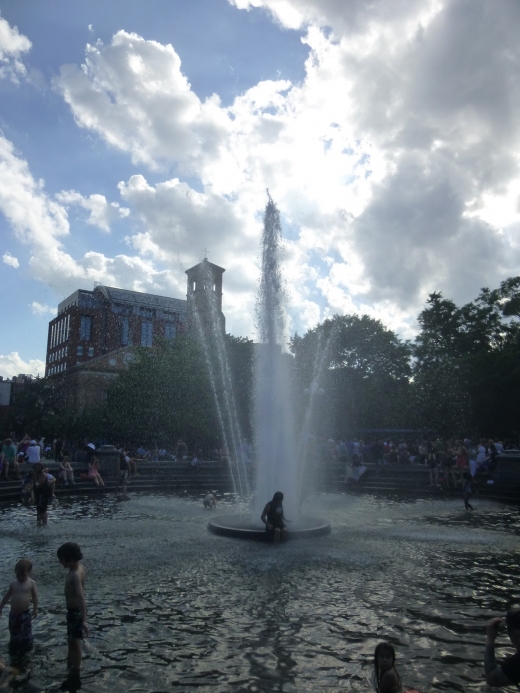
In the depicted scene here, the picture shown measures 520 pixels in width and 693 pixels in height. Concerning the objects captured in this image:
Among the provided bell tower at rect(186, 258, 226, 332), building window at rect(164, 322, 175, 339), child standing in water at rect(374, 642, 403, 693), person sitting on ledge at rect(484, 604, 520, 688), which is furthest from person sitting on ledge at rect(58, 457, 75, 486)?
building window at rect(164, 322, 175, 339)

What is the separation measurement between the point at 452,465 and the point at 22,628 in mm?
20456

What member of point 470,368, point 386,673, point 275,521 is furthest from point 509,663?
point 470,368

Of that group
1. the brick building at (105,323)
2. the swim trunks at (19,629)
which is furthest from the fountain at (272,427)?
the brick building at (105,323)

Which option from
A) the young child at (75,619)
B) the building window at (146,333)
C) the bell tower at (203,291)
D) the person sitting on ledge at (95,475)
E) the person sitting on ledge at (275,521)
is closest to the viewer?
the young child at (75,619)

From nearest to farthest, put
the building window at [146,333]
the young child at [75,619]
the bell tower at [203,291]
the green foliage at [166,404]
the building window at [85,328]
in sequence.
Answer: the young child at [75,619] → the green foliage at [166,404] → the bell tower at [203,291] → the building window at [85,328] → the building window at [146,333]

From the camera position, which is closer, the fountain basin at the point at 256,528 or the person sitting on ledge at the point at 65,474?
the fountain basin at the point at 256,528

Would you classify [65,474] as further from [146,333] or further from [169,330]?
[169,330]

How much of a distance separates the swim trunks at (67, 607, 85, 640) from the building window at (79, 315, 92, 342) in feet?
286

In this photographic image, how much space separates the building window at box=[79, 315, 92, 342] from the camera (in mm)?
89000

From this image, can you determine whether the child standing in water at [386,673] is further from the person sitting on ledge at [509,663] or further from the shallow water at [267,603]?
the shallow water at [267,603]

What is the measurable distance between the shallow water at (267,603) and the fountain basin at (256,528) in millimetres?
301

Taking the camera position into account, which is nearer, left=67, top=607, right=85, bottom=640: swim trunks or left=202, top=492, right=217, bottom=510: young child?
left=67, top=607, right=85, bottom=640: swim trunks

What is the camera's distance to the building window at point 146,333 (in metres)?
94.8

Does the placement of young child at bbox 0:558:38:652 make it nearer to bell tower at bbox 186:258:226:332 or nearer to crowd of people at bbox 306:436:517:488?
crowd of people at bbox 306:436:517:488
